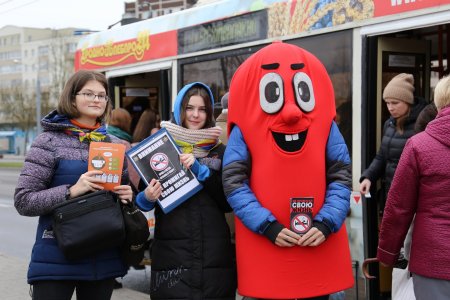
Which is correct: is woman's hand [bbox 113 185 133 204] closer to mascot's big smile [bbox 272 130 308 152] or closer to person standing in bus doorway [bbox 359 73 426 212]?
mascot's big smile [bbox 272 130 308 152]

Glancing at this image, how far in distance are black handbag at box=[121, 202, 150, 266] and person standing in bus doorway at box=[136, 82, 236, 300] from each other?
106 mm

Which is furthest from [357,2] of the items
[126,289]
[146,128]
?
[126,289]

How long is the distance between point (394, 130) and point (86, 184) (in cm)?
250

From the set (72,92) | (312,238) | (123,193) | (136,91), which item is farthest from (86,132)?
(136,91)

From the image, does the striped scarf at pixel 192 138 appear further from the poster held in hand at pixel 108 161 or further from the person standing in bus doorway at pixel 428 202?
the person standing in bus doorway at pixel 428 202

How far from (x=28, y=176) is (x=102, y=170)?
35 centimetres

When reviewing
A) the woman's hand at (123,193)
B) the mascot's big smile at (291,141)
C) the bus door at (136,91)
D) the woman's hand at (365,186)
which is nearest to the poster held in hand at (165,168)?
the woman's hand at (123,193)

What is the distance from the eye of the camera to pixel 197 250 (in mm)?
3246

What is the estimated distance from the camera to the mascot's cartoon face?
10.2ft

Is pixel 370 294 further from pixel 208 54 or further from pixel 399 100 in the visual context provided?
pixel 208 54

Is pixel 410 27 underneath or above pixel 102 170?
above

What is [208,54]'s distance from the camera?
6027 millimetres

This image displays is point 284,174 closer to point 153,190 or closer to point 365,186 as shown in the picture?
point 153,190

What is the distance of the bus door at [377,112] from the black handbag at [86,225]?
222 centimetres
